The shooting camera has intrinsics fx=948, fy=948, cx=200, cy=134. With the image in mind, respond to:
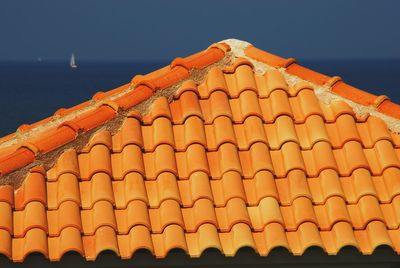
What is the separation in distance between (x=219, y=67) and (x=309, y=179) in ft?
5.89

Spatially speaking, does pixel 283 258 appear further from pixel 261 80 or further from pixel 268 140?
pixel 261 80

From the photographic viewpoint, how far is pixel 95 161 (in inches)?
322

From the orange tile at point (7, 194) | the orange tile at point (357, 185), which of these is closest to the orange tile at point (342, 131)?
the orange tile at point (357, 185)

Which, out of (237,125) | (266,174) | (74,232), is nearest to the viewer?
(74,232)

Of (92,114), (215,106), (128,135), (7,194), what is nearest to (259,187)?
(215,106)

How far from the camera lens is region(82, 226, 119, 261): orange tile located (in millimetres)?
Result: 7484

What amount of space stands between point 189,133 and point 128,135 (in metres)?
0.54

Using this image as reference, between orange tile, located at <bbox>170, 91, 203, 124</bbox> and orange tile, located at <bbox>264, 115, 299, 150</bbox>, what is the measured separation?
657 mm

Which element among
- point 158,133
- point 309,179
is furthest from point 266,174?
point 158,133

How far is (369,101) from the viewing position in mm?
9000

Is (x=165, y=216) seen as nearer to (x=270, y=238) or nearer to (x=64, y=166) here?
(x=270, y=238)

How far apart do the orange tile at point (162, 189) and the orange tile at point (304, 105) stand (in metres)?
1.42

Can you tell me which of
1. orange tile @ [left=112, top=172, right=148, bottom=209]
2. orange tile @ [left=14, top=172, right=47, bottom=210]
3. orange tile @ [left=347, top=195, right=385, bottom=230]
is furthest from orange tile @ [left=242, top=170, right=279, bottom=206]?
orange tile @ [left=14, top=172, right=47, bottom=210]

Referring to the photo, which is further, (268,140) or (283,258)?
(268,140)
